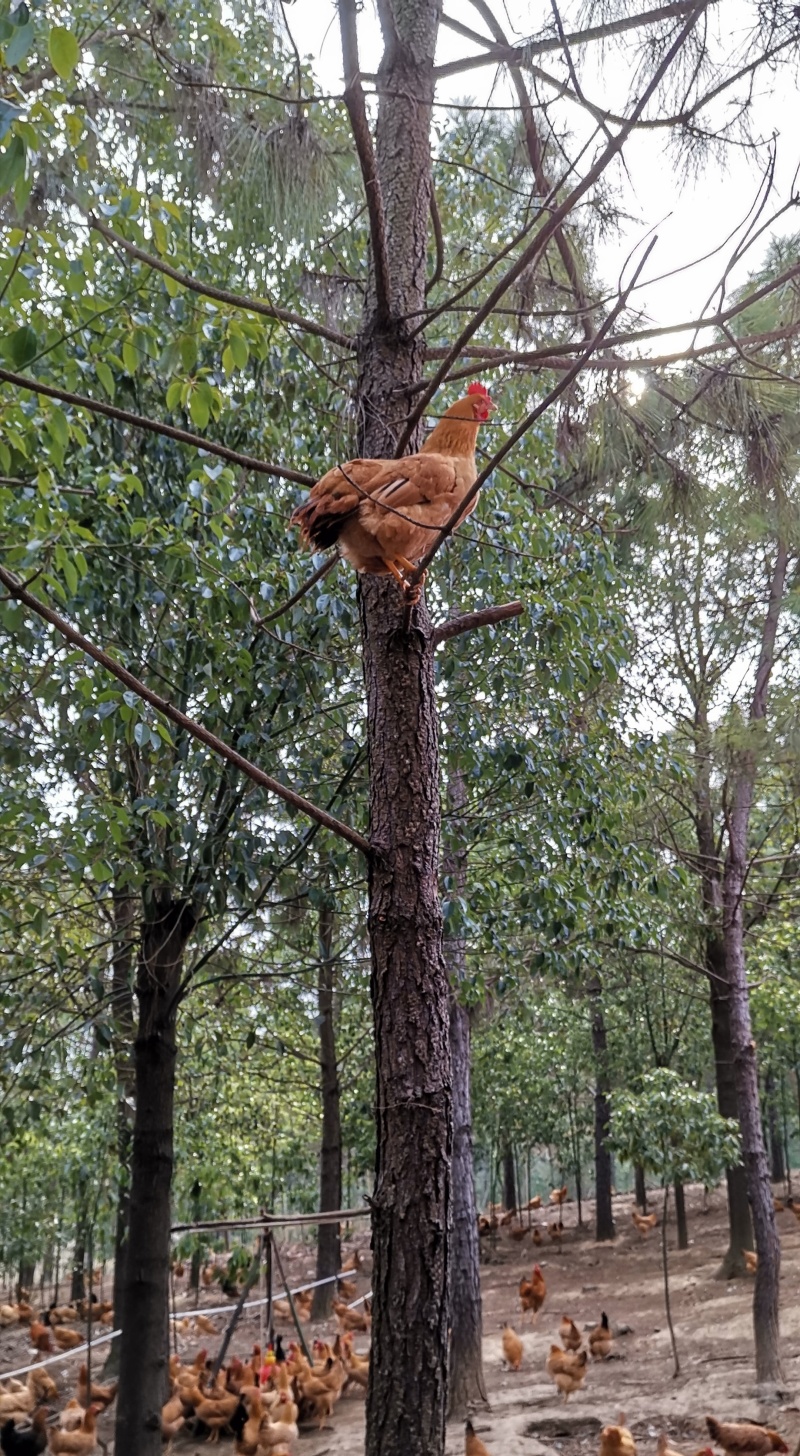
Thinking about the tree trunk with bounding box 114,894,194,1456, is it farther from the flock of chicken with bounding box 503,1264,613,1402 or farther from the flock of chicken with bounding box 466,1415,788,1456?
the flock of chicken with bounding box 503,1264,613,1402

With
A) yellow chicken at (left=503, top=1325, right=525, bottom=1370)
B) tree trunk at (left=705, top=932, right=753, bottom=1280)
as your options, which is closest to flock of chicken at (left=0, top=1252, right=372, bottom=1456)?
yellow chicken at (left=503, top=1325, right=525, bottom=1370)

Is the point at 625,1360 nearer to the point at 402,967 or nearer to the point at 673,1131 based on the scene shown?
the point at 673,1131

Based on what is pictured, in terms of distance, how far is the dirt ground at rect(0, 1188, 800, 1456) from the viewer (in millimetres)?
7938

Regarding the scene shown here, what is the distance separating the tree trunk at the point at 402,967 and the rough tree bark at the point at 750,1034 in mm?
5519

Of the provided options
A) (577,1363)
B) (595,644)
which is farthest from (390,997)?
(577,1363)

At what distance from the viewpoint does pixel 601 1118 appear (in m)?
19.8

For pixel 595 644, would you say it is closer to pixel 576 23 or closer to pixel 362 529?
pixel 576 23

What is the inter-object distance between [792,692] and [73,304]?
6.09m

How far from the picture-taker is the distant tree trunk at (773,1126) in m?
21.8

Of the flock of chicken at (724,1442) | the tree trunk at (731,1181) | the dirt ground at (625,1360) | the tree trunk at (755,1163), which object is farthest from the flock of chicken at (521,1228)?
the flock of chicken at (724,1442)

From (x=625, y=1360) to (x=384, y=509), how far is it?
35.8 feet

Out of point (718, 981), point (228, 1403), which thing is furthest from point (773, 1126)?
point (228, 1403)

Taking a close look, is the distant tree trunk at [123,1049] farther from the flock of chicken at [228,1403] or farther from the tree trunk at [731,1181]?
the tree trunk at [731,1181]

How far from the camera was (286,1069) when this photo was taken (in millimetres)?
14516
